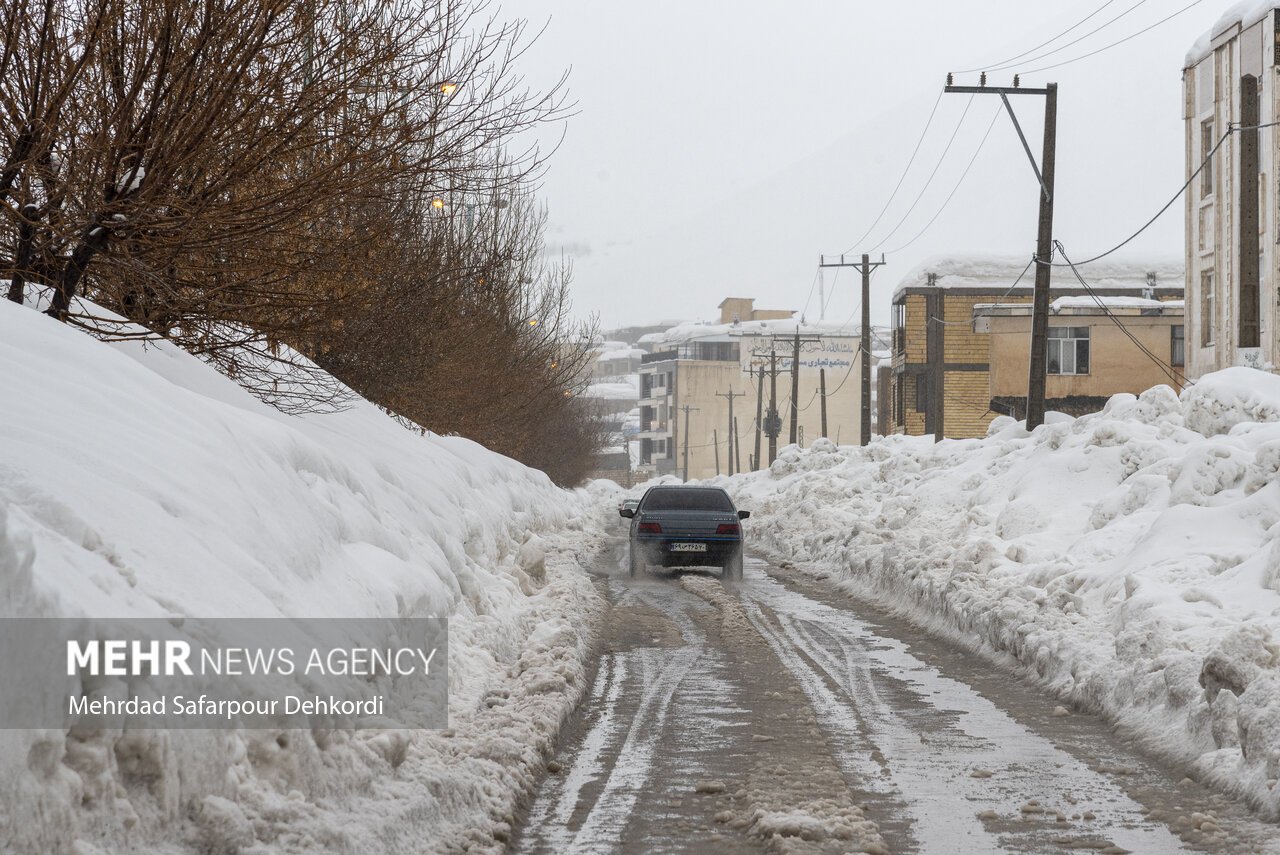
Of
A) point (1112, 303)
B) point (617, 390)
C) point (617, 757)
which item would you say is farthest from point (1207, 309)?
point (617, 390)

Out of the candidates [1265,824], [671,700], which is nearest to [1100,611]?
[671,700]

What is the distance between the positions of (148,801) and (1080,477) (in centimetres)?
1608

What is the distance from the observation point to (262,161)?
26.6 ft

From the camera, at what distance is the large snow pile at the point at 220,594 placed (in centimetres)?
400

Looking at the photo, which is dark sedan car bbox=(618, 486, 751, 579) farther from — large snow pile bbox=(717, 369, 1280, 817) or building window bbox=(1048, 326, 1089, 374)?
building window bbox=(1048, 326, 1089, 374)

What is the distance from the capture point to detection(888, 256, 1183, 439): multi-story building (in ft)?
188

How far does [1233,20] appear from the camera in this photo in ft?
109

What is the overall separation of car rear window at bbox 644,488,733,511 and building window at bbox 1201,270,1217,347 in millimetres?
21168

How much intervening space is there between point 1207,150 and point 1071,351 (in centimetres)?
1539

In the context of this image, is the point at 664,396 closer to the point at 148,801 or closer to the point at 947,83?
the point at 947,83

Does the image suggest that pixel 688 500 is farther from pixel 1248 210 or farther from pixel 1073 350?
pixel 1073 350

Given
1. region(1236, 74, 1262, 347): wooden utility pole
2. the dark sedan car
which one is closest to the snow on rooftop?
region(1236, 74, 1262, 347): wooden utility pole

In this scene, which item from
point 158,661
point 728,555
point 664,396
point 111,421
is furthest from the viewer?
point 664,396

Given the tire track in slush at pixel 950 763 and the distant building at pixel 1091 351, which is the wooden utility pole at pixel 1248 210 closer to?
the tire track in slush at pixel 950 763
